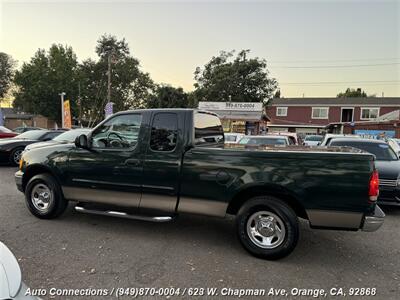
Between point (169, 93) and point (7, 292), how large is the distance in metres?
45.5

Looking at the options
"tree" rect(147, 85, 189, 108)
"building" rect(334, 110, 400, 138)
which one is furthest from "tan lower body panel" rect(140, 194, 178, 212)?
"tree" rect(147, 85, 189, 108)

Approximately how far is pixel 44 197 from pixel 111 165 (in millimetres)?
1589

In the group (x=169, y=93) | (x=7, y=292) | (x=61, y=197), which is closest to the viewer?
(x=7, y=292)

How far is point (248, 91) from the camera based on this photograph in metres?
39.7

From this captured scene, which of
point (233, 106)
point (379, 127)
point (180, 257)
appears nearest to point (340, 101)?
point (379, 127)

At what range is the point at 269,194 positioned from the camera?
3.79 m

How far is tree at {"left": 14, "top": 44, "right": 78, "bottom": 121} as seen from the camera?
120 ft

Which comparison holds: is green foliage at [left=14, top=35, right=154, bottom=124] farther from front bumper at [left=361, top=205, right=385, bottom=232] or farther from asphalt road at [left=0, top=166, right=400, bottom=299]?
front bumper at [left=361, top=205, right=385, bottom=232]

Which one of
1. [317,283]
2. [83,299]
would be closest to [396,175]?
[317,283]

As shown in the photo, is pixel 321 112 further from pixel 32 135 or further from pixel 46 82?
pixel 32 135

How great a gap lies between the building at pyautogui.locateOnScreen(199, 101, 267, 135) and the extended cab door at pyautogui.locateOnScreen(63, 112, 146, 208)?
23.9 metres

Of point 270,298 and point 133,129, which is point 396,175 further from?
point 133,129

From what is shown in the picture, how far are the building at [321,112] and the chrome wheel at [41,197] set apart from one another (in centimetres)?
4423

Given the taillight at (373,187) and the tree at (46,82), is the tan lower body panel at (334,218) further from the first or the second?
the tree at (46,82)
